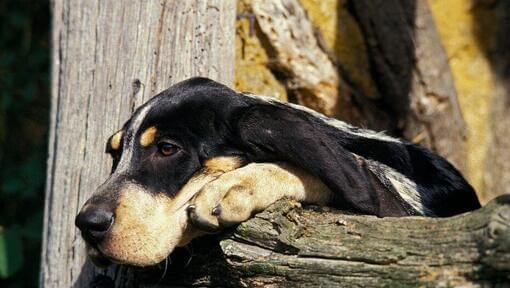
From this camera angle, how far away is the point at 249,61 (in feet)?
18.4

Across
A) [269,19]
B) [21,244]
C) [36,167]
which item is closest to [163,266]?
[269,19]

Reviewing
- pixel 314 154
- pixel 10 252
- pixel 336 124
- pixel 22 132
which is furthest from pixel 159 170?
pixel 22 132

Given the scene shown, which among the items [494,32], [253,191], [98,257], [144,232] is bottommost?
[98,257]

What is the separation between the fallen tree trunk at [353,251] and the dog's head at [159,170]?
0.22 metres

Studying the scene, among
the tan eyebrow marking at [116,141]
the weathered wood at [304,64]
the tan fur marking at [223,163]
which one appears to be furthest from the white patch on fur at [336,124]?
the weathered wood at [304,64]

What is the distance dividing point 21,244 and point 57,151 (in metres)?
1.76

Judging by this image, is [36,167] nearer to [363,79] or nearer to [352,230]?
[363,79]

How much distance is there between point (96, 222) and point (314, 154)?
85 cm

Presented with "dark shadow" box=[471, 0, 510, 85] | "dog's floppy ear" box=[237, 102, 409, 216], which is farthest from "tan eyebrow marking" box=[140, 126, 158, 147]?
"dark shadow" box=[471, 0, 510, 85]

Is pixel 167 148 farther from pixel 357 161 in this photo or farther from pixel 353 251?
pixel 353 251

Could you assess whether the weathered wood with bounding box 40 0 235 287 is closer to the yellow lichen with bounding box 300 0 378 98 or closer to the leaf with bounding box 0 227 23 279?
the leaf with bounding box 0 227 23 279

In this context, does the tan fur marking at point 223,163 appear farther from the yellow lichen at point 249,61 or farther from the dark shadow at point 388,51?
the dark shadow at point 388,51

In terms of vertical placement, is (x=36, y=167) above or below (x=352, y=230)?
below

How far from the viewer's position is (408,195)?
400cm
